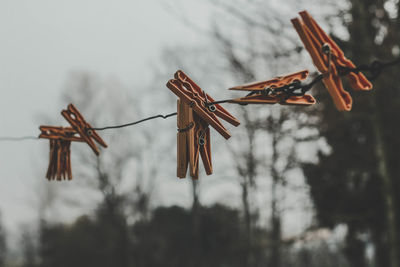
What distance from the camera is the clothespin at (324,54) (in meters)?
1.27

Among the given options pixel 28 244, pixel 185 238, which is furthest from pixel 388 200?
pixel 28 244

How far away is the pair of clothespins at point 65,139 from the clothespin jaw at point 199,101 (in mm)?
890

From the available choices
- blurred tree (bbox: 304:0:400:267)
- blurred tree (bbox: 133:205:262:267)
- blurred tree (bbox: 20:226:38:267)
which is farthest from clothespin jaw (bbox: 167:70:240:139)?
blurred tree (bbox: 20:226:38:267)

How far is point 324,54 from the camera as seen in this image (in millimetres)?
1312

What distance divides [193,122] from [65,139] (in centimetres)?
116

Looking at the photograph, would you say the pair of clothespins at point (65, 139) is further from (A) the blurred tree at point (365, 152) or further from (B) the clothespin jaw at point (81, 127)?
(A) the blurred tree at point (365, 152)

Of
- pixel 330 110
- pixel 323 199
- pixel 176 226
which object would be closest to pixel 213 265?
pixel 176 226

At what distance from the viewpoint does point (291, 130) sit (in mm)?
7012

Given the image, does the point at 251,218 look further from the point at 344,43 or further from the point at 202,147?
the point at 202,147

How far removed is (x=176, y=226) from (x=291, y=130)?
15.3 metres

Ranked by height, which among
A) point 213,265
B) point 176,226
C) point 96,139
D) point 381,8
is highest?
point 381,8

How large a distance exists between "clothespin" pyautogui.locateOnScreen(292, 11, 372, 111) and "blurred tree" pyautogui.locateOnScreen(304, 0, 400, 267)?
15.0 ft

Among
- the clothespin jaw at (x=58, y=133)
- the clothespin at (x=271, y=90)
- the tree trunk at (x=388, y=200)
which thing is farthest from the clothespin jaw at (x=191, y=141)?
the tree trunk at (x=388, y=200)

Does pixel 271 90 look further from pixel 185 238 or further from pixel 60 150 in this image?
pixel 185 238
